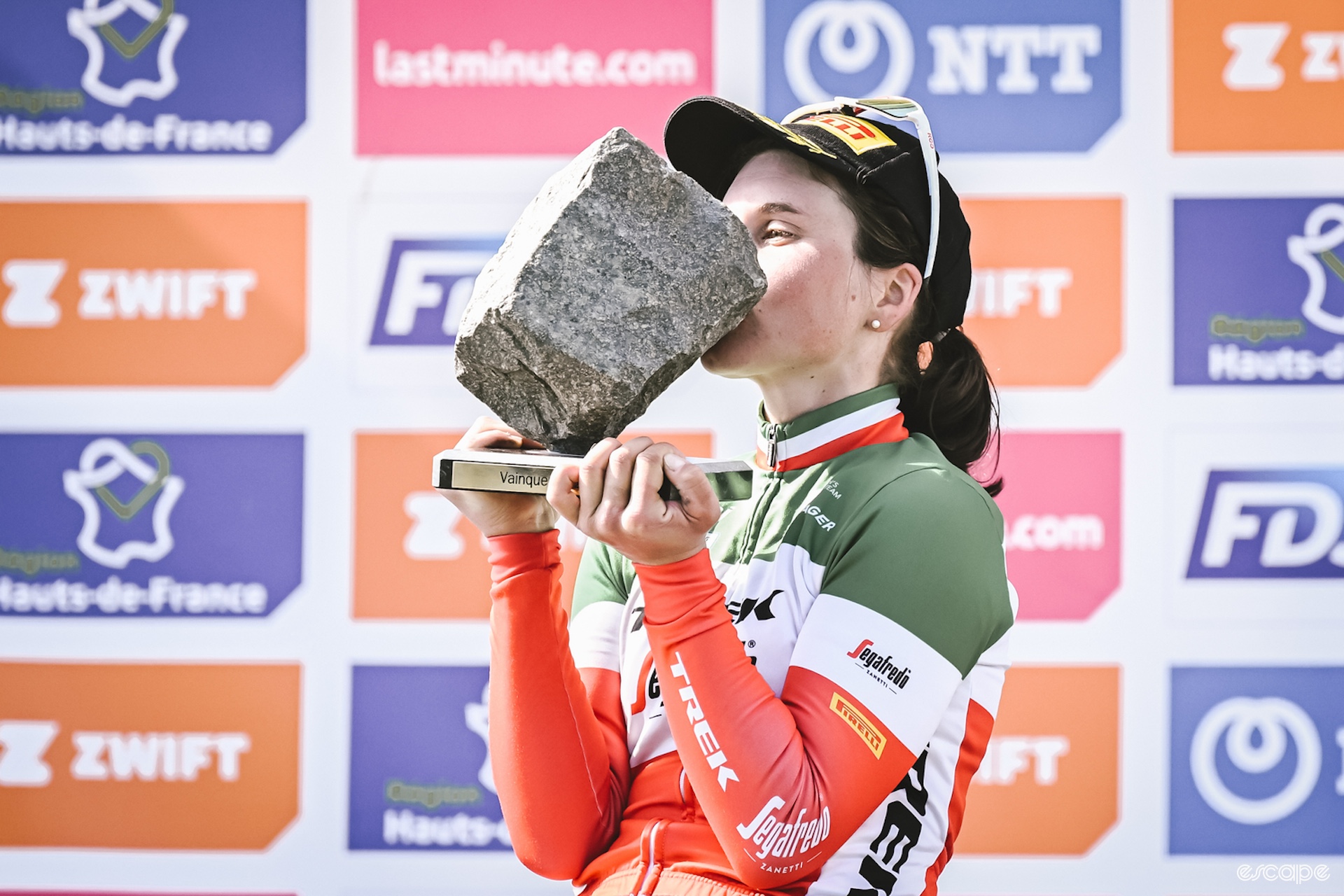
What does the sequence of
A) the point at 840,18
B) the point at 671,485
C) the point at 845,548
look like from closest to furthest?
the point at 671,485 < the point at 845,548 < the point at 840,18

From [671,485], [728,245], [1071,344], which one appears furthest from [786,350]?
[1071,344]

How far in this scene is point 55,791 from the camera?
2018 mm

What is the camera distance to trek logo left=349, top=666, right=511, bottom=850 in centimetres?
198

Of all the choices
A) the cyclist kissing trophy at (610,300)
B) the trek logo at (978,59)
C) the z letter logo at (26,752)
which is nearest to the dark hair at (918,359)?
the cyclist kissing trophy at (610,300)

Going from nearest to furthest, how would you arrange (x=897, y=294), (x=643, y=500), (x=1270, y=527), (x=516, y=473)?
(x=643, y=500) < (x=516, y=473) < (x=897, y=294) < (x=1270, y=527)

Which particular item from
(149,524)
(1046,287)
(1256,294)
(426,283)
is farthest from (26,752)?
(1256,294)


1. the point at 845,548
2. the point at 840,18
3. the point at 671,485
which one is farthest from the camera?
the point at 840,18

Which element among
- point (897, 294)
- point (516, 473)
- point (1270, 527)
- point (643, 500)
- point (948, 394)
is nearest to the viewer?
point (643, 500)

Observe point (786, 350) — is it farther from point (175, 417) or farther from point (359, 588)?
point (175, 417)

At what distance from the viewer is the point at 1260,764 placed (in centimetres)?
193

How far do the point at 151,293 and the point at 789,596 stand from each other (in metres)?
1.54

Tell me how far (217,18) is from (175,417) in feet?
2.40

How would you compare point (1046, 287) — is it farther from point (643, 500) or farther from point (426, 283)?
point (643, 500)

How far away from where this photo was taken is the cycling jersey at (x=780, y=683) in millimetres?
844
